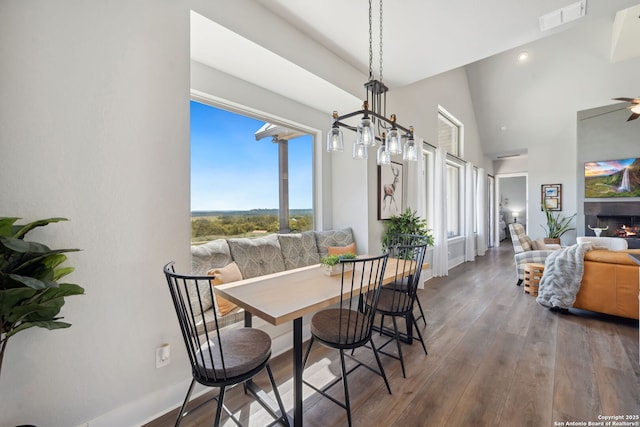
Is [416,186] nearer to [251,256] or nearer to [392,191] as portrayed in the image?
[392,191]

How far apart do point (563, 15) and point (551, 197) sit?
595 centimetres

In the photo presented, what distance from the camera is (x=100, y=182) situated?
1482mm

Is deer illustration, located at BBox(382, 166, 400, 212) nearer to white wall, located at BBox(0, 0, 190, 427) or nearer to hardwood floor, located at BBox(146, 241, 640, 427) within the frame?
hardwood floor, located at BBox(146, 241, 640, 427)

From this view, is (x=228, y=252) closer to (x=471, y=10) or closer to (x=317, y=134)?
(x=317, y=134)

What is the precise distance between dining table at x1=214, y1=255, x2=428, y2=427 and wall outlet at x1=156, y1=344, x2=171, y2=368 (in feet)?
1.43

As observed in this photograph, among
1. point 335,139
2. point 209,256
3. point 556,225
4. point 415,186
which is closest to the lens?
point 335,139

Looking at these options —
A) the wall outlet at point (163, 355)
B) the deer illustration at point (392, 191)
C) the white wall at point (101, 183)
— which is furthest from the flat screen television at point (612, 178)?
the wall outlet at point (163, 355)

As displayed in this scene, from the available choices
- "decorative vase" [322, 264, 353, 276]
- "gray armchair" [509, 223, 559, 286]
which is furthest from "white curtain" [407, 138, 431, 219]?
"decorative vase" [322, 264, 353, 276]

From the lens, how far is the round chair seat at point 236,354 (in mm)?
1288

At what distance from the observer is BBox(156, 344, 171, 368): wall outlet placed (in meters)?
1.67

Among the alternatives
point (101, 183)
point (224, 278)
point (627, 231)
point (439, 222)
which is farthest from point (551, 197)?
point (101, 183)

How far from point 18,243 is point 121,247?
58cm

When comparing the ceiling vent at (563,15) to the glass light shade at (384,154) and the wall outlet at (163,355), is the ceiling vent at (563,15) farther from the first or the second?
the wall outlet at (163,355)

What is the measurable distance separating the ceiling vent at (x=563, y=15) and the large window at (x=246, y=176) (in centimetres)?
262
